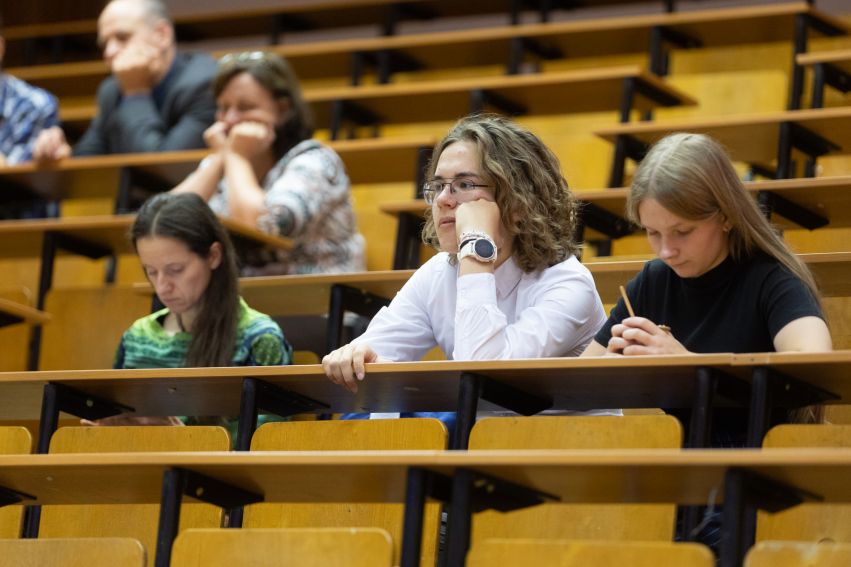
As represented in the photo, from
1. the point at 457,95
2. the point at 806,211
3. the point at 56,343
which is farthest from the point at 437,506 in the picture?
the point at 457,95

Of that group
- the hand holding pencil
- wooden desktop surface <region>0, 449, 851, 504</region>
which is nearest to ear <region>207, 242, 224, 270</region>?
wooden desktop surface <region>0, 449, 851, 504</region>

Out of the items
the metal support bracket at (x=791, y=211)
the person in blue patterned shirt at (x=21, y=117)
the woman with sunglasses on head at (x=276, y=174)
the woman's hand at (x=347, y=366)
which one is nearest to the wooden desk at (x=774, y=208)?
the metal support bracket at (x=791, y=211)

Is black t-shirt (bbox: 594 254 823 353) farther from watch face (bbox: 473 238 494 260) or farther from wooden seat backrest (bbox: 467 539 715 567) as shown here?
wooden seat backrest (bbox: 467 539 715 567)

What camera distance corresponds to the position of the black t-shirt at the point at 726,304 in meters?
1.49

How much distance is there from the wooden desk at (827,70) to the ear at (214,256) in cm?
113

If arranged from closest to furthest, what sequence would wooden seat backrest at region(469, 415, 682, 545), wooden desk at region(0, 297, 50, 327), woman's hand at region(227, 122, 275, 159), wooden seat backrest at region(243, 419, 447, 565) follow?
wooden seat backrest at region(469, 415, 682, 545), wooden seat backrest at region(243, 419, 447, 565), wooden desk at region(0, 297, 50, 327), woman's hand at region(227, 122, 275, 159)

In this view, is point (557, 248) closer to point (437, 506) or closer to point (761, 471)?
point (437, 506)

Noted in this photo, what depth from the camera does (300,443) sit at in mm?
1498

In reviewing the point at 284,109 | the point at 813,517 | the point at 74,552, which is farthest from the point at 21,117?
the point at 813,517

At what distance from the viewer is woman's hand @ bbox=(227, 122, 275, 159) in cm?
249

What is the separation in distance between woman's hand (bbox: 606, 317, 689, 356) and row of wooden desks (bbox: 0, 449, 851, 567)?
8.5 inches

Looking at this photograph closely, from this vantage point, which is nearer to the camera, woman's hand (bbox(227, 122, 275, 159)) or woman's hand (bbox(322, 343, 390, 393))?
woman's hand (bbox(322, 343, 390, 393))

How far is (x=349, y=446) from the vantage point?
4.79 feet

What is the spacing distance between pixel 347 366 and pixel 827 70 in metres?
1.42
